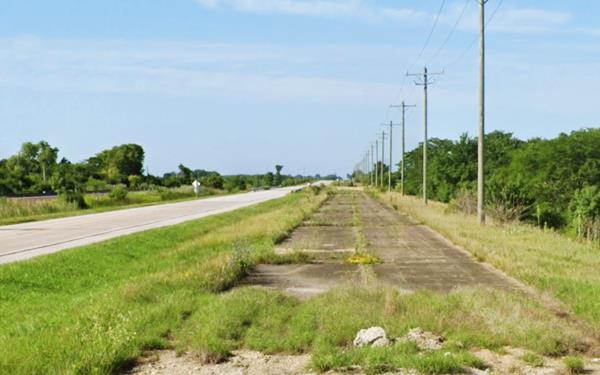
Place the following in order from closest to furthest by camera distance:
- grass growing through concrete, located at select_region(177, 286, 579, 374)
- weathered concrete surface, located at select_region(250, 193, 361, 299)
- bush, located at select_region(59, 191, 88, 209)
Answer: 1. grass growing through concrete, located at select_region(177, 286, 579, 374)
2. weathered concrete surface, located at select_region(250, 193, 361, 299)
3. bush, located at select_region(59, 191, 88, 209)

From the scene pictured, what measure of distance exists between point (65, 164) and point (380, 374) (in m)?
129

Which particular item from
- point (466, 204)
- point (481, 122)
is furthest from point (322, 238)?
point (466, 204)

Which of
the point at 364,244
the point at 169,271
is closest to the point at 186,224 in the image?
the point at 364,244

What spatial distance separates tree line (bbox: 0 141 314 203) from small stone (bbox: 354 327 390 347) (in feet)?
250

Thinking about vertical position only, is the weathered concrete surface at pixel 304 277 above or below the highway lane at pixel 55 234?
above

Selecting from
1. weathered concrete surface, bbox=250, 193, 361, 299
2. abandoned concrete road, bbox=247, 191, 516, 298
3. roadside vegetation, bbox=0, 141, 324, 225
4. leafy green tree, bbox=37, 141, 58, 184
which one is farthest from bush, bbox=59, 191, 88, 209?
leafy green tree, bbox=37, 141, 58, 184

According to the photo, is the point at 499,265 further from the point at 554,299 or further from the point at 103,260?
the point at 103,260

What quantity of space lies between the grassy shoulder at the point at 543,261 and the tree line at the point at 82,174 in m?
65.4

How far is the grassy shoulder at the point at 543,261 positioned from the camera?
11.8 m

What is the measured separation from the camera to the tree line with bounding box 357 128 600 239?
4247 cm

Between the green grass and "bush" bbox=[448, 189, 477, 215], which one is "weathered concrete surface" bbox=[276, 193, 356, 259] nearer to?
"bush" bbox=[448, 189, 477, 215]

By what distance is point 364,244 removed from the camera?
2333 centimetres

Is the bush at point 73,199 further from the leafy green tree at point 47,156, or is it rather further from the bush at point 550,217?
the leafy green tree at point 47,156

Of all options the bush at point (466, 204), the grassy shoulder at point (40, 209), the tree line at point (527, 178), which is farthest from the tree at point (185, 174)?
the bush at point (466, 204)
